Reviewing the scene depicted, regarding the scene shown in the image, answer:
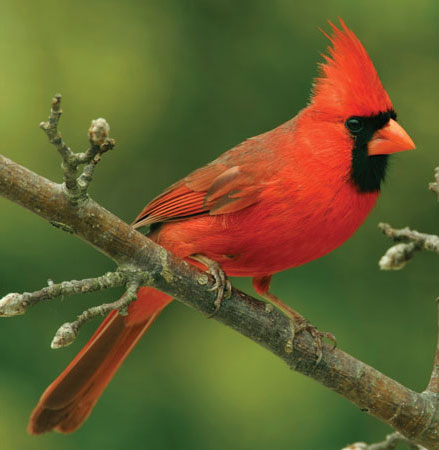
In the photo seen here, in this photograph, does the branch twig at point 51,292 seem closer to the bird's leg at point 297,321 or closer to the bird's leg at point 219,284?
the bird's leg at point 219,284

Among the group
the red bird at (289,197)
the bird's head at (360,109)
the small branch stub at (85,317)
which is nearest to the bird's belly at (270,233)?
the red bird at (289,197)

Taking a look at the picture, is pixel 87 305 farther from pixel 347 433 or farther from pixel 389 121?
pixel 389 121

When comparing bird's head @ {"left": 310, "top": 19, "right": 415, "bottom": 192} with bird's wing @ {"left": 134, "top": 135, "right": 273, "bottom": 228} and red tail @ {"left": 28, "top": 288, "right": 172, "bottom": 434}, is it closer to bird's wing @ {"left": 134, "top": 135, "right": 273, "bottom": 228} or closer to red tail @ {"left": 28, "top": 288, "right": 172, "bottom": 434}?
bird's wing @ {"left": 134, "top": 135, "right": 273, "bottom": 228}

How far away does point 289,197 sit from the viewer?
257cm

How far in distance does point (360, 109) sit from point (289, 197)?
38 cm

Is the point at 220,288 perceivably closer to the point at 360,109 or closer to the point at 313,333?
the point at 313,333

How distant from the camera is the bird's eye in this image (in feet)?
8.81

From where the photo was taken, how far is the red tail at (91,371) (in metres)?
2.74

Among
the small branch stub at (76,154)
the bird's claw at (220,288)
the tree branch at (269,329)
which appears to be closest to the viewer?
the small branch stub at (76,154)

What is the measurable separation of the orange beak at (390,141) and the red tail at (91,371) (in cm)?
90

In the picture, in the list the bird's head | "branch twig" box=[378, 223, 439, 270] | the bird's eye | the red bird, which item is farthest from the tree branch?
the bird's eye

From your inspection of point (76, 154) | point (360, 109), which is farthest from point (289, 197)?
point (76, 154)

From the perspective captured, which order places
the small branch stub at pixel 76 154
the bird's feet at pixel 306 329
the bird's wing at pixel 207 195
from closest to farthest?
the small branch stub at pixel 76 154, the bird's feet at pixel 306 329, the bird's wing at pixel 207 195

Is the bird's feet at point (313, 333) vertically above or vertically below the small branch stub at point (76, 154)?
below
